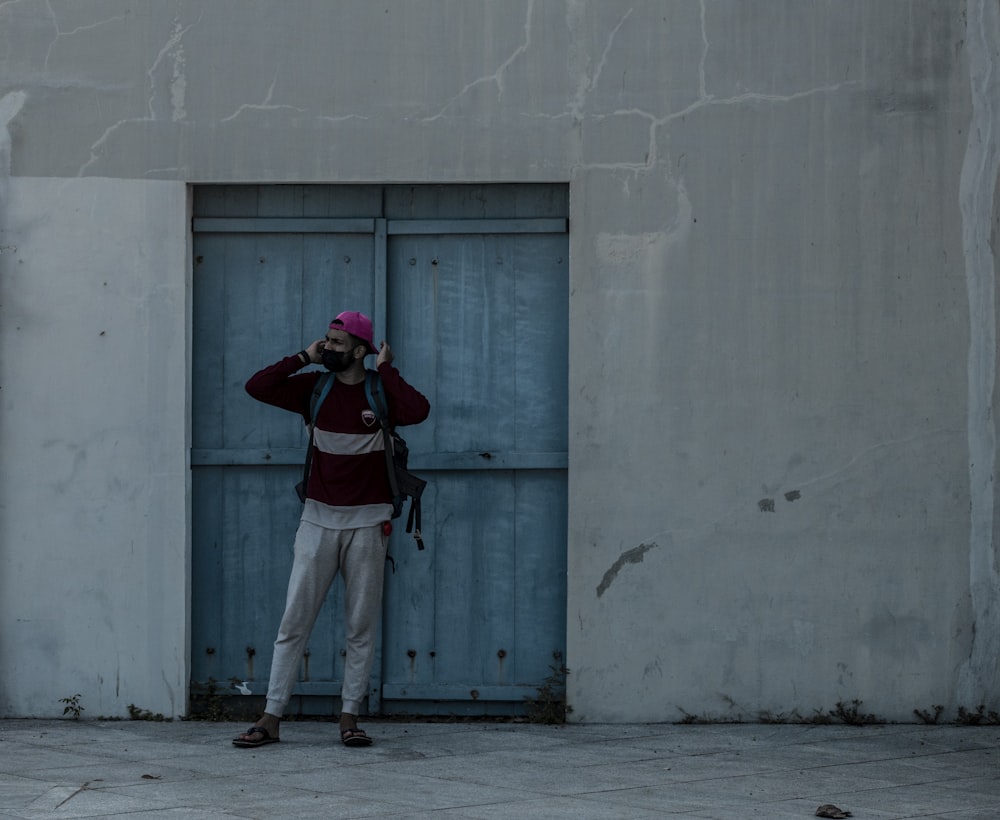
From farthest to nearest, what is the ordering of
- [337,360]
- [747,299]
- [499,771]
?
1. [747,299]
2. [337,360]
3. [499,771]

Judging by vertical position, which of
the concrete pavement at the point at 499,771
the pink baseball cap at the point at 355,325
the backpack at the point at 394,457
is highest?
the pink baseball cap at the point at 355,325

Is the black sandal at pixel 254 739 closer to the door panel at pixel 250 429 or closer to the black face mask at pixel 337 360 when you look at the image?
the door panel at pixel 250 429

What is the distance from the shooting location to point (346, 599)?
7.47m

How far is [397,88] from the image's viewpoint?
318 inches

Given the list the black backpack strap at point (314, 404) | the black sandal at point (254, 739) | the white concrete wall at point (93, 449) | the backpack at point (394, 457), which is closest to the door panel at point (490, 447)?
the backpack at point (394, 457)

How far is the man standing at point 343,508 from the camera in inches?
290

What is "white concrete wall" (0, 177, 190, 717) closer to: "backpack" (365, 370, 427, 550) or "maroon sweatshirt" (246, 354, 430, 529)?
"maroon sweatshirt" (246, 354, 430, 529)

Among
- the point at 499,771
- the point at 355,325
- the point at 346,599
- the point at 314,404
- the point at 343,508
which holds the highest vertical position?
the point at 355,325

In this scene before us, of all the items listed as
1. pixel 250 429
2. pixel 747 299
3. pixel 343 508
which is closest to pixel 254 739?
pixel 343 508

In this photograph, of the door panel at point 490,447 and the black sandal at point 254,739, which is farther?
A: the door panel at point 490,447

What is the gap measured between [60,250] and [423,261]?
1807 mm

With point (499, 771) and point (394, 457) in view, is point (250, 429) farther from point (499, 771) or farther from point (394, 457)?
point (499, 771)

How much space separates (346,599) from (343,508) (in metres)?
0.43

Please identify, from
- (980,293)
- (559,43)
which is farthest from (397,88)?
(980,293)
